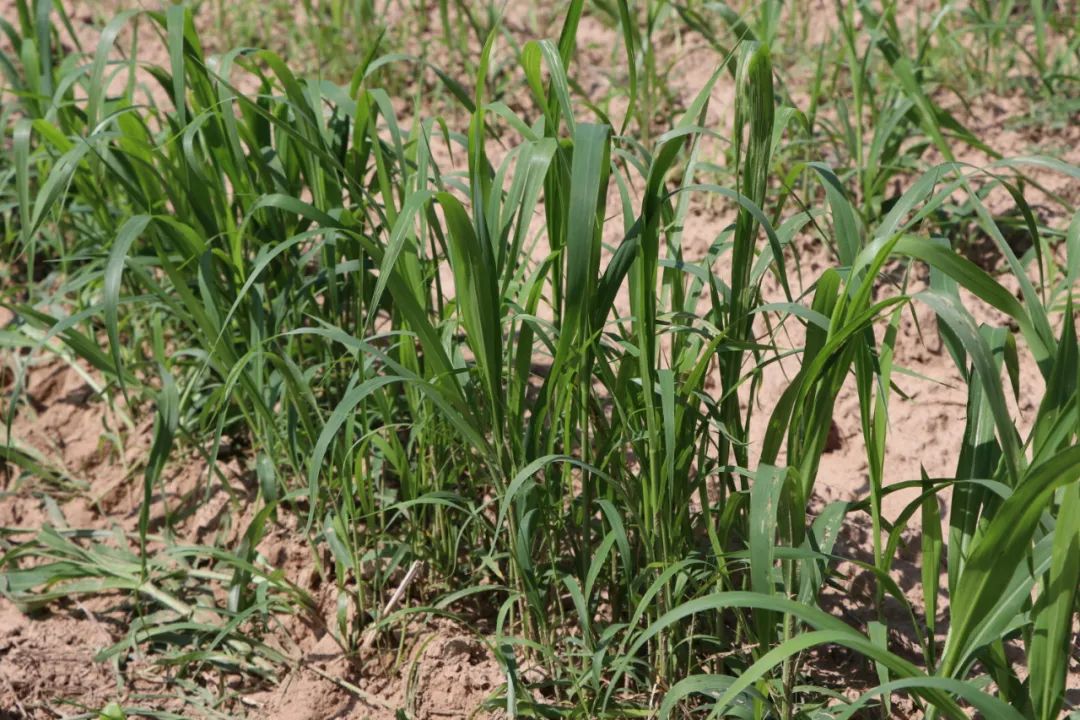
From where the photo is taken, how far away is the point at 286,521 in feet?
6.95

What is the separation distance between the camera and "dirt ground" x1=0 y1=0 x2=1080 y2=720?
180 centimetres

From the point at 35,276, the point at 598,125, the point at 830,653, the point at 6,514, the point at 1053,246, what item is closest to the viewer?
the point at 598,125

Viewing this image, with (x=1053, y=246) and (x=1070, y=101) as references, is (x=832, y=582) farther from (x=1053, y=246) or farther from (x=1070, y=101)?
(x=1070, y=101)

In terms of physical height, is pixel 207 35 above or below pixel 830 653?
above

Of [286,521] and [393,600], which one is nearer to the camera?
[393,600]

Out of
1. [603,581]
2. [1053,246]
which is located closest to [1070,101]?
[1053,246]

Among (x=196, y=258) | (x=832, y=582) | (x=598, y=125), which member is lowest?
(x=832, y=582)

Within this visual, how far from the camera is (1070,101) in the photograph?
2.67 meters

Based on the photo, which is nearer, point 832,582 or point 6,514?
point 832,582

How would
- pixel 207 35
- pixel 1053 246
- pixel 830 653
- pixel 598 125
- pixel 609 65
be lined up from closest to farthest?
pixel 598 125, pixel 830 653, pixel 1053 246, pixel 609 65, pixel 207 35

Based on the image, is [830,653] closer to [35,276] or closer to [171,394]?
[171,394]

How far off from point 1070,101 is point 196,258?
193 cm

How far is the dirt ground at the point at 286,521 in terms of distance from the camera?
1805 mm

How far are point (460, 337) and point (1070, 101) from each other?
1.59 metres
